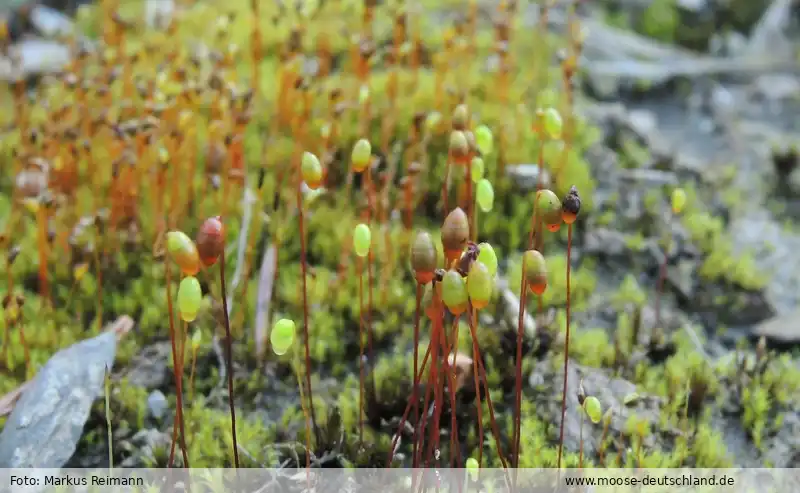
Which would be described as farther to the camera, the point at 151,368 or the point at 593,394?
the point at 151,368

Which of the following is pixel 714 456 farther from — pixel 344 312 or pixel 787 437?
pixel 344 312

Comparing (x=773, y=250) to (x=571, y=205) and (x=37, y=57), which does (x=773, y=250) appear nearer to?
(x=571, y=205)

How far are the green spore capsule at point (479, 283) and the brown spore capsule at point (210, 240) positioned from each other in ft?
1.40

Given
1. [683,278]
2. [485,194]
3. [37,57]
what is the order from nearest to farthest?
[485,194] → [683,278] → [37,57]

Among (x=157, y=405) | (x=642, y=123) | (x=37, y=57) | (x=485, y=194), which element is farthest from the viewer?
(x=37, y=57)

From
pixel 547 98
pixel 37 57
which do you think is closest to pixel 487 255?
pixel 547 98

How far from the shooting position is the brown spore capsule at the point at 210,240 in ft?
3.86

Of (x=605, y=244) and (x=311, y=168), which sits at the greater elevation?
(x=311, y=168)

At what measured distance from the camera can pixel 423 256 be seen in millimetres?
1217

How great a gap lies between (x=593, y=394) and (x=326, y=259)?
1.06m

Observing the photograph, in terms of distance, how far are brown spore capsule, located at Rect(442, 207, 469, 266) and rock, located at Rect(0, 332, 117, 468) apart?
105 centimetres

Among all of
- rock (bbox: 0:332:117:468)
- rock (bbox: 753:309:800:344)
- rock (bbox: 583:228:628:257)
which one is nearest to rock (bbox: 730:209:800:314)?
rock (bbox: 753:309:800:344)

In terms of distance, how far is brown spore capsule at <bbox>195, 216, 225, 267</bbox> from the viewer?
1.18 meters

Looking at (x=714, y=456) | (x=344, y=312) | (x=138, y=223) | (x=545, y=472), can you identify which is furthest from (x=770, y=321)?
(x=138, y=223)
